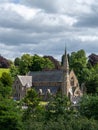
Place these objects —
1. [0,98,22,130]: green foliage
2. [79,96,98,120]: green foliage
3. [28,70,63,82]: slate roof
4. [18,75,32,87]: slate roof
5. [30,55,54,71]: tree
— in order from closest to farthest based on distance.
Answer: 1. [0,98,22,130]: green foliage
2. [79,96,98,120]: green foliage
3. [18,75,32,87]: slate roof
4. [28,70,63,82]: slate roof
5. [30,55,54,71]: tree

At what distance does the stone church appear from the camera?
131 meters

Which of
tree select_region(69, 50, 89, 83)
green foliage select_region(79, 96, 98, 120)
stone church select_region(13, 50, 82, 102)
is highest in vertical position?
tree select_region(69, 50, 89, 83)

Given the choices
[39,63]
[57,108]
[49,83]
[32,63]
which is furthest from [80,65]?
[57,108]

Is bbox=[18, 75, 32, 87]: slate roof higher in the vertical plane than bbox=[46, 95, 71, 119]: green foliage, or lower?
higher

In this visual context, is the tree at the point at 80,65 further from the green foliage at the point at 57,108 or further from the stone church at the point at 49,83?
the green foliage at the point at 57,108

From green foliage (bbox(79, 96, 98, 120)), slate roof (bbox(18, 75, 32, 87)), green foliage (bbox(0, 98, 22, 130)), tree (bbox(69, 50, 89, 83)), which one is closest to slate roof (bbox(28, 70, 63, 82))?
slate roof (bbox(18, 75, 32, 87))

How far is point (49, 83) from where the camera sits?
13412cm

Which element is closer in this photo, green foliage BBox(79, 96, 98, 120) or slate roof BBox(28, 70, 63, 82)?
green foliage BBox(79, 96, 98, 120)

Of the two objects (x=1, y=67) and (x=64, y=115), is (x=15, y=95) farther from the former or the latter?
(x=64, y=115)

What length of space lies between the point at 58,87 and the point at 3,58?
47.5 m

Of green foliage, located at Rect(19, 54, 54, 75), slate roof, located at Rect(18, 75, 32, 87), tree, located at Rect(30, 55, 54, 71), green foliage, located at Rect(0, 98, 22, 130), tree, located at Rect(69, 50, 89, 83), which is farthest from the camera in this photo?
tree, located at Rect(30, 55, 54, 71)

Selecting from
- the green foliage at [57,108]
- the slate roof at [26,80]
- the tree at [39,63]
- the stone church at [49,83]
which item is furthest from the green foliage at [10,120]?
the tree at [39,63]

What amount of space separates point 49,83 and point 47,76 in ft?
7.27

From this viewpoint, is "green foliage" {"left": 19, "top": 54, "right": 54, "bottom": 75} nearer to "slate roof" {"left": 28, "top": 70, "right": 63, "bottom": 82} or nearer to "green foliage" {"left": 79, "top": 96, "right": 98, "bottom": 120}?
"slate roof" {"left": 28, "top": 70, "right": 63, "bottom": 82}
